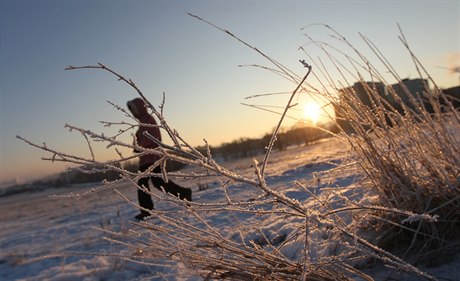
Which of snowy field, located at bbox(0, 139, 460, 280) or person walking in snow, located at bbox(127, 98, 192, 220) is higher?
person walking in snow, located at bbox(127, 98, 192, 220)

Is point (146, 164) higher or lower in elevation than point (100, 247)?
higher

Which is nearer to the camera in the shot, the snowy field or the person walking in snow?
the snowy field

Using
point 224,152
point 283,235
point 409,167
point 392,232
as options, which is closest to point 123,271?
point 283,235

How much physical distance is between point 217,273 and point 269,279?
170mm

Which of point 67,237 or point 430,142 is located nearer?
point 430,142

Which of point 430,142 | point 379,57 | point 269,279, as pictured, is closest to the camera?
point 269,279

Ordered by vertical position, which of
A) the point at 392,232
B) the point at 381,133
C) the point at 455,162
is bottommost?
the point at 392,232

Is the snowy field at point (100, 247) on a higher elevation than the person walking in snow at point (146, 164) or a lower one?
lower

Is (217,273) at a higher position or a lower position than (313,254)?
higher

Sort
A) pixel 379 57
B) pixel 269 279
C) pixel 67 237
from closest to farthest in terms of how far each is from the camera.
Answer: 1. pixel 269 279
2. pixel 379 57
3. pixel 67 237

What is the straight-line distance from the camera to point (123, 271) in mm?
2588

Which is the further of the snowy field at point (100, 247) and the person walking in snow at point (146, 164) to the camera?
the person walking in snow at point (146, 164)

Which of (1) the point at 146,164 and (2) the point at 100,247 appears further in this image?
(1) the point at 146,164

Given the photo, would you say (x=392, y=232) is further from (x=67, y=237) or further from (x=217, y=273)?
(x=67, y=237)
